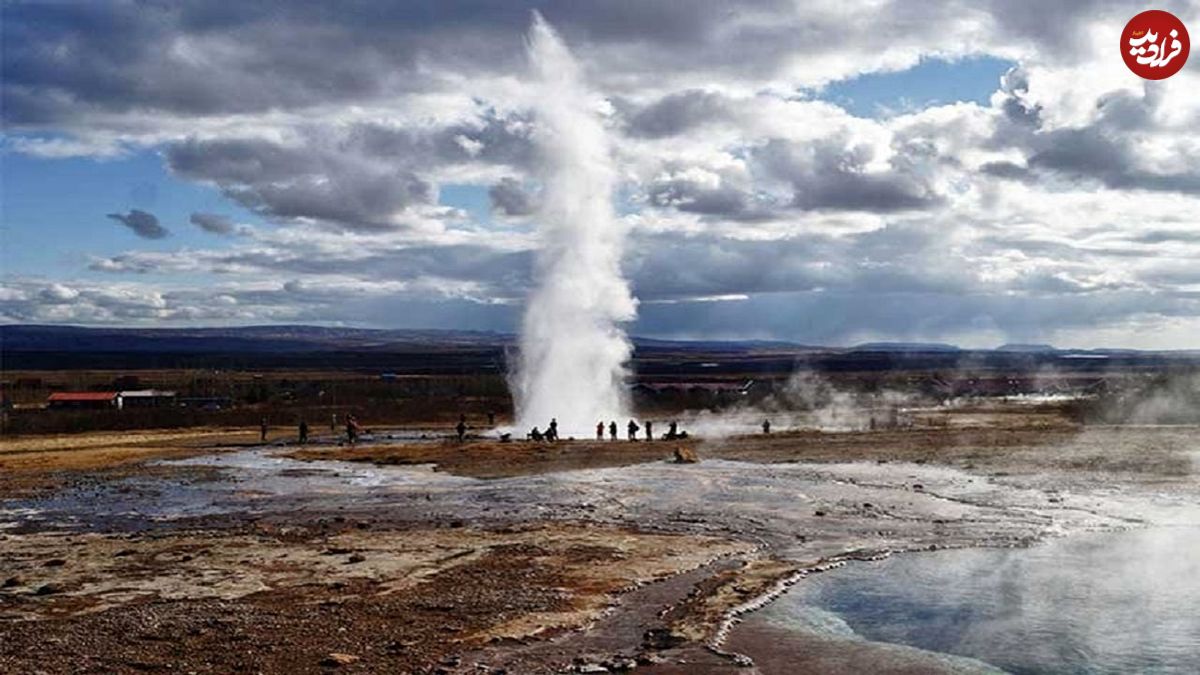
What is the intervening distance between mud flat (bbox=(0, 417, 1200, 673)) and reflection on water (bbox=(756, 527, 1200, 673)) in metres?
0.67

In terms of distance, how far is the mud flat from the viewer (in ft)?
41.6

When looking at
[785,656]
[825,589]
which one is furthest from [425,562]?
[785,656]

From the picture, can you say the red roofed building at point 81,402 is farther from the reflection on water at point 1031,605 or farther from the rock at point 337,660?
the rock at point 337,660

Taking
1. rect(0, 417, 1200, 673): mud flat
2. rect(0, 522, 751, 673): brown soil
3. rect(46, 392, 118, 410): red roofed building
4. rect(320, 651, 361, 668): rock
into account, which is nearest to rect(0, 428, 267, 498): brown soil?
rect(0, 417, 1200, 673): mud flat

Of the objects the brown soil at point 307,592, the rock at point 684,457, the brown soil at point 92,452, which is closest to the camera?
the brown soil at point 307,592

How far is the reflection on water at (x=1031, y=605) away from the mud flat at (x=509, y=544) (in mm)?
675

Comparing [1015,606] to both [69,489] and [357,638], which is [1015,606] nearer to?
[357,638]

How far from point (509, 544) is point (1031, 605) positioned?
8.73 metres

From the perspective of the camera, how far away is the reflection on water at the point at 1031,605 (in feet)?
41.2

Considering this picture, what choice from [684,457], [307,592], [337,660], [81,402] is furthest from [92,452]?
[337,660]

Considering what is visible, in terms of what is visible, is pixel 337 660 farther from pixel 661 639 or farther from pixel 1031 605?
pixel 1031 605

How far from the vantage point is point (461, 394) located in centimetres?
9275

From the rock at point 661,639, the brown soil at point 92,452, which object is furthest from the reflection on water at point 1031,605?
the brown soil at point 92,452

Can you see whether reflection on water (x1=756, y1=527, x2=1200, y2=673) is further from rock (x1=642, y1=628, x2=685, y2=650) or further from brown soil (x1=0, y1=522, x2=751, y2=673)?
brown soil (x1=0, y1=522, x2=751, y2=673)
